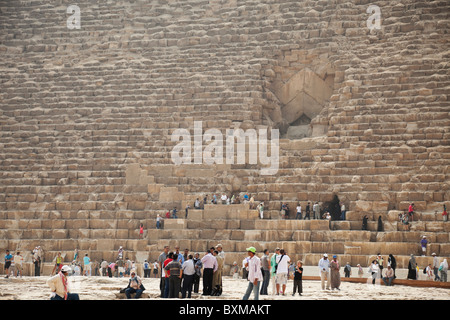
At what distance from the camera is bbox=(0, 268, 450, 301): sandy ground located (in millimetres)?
15453

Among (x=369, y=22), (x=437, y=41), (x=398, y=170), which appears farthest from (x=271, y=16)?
(x=398, y=170)

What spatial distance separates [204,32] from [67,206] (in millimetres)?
9643

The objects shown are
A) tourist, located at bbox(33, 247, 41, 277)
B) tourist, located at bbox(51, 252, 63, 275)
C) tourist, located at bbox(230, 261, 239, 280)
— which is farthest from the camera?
tourist, located at bbox(33, 247, 41, 277)

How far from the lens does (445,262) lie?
19828 mm

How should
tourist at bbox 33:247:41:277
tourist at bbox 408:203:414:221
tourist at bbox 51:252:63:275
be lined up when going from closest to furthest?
tourist at bbox 51:252:63:275
tourist at bbox 33:247:41:277
tourist at bbox 408:203:414:221

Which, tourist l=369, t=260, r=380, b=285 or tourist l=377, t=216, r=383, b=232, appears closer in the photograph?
tourist l=369, t=260, r=380, b=285

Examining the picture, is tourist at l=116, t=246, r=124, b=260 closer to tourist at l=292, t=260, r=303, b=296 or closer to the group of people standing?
the group of people standing

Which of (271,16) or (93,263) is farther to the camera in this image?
(271,16)

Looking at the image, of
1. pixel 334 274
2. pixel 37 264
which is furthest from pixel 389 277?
pixel 37 264

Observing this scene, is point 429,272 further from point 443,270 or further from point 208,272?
point 208,272

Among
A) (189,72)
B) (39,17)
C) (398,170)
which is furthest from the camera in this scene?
(39,17)

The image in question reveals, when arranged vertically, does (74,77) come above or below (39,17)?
below

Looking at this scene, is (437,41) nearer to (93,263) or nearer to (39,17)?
(93,263)

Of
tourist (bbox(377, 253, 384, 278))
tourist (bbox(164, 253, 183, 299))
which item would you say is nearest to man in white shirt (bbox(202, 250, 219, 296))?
tourist (bbox(164, 253, 183, 299))
